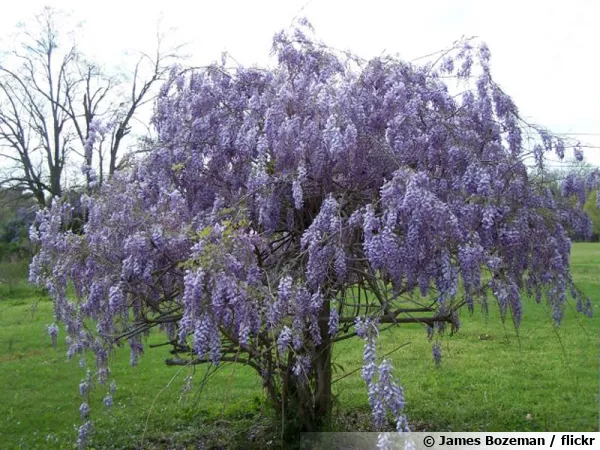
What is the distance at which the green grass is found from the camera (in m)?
5.97

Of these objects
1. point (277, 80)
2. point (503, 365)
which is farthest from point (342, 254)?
point (503, 365)

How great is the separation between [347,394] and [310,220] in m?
3.21

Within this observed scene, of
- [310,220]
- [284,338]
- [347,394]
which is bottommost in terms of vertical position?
[347,394]

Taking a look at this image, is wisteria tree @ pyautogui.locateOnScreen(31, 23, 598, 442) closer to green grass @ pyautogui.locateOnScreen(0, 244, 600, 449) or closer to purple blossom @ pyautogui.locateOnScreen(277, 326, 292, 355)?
purple blossom @ pyautogui.locateOnScreen(277, 326, 292, 355)

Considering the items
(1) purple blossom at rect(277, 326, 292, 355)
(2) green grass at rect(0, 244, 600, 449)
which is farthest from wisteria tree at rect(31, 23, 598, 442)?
(2) green grass at rect(0, 244, 600, 449)

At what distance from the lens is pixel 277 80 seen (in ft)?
14.8

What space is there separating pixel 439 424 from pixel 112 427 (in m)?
3.27

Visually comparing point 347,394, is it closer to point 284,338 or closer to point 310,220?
point 310,220

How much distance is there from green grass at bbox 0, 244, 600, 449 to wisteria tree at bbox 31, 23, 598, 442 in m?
0.64

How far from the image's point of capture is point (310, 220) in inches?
181

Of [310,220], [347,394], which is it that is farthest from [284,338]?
[347,394]

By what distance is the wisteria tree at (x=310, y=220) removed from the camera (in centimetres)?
349

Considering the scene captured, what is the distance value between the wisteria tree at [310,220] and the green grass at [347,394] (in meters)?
0.64

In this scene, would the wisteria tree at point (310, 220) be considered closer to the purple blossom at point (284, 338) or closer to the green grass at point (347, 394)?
the purple blossom at point (284, 338)
